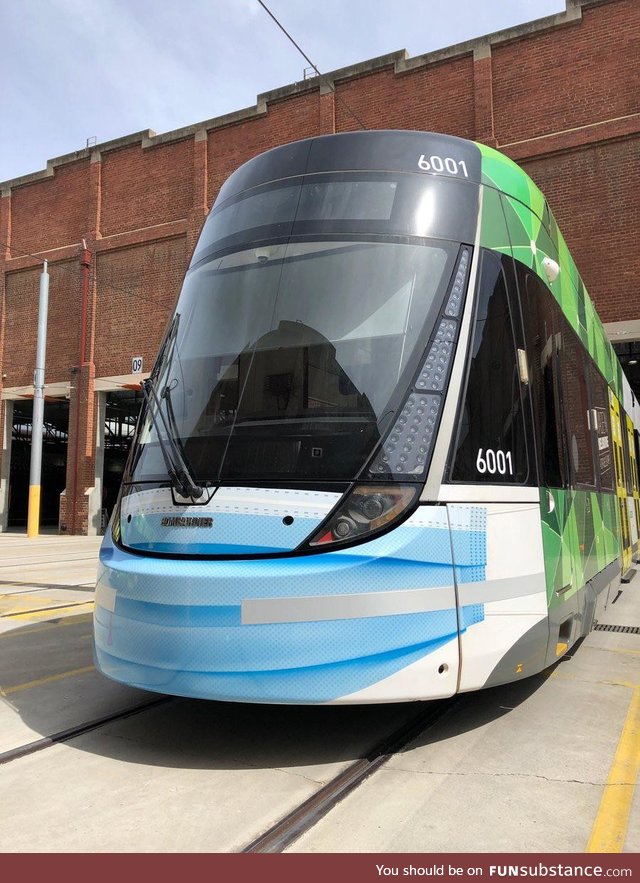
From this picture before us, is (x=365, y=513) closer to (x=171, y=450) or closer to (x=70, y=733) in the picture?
(x=171, y=450)

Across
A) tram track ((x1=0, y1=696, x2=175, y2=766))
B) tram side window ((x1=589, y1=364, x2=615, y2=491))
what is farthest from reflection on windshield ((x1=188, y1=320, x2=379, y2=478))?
tram side window ((x1=589, y1=364, x2=615, y2=491))

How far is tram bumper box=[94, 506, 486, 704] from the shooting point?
10.7 feet

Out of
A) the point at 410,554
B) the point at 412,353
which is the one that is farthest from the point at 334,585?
the point at 412,353

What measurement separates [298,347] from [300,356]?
7 centimetres

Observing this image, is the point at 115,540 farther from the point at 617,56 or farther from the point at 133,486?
the point at 617,56

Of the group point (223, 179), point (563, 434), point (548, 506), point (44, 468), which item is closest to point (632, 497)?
point (563, 434)

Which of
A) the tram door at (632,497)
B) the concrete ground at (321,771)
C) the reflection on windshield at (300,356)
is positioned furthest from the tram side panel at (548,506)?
the tram door at (632,497)

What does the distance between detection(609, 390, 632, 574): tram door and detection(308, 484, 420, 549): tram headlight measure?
5.52m

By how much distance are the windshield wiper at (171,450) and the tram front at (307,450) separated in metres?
0.01

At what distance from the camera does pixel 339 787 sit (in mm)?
3137

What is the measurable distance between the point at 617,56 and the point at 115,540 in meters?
18.8

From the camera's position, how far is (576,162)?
17859 millimetres

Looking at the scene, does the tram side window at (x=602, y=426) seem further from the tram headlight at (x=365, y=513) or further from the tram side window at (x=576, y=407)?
the tram headlight at (x=365, y=513)

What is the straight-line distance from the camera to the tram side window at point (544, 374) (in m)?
4.31
